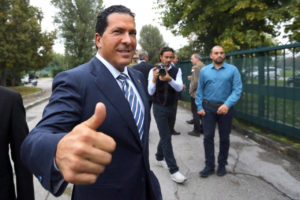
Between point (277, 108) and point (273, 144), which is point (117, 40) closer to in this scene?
point (273, 144)

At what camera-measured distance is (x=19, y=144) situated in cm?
162

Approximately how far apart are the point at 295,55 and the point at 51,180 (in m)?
5.57

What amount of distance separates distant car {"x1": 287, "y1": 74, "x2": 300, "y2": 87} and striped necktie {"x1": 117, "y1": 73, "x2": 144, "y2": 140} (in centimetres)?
460

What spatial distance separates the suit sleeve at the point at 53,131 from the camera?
967mm

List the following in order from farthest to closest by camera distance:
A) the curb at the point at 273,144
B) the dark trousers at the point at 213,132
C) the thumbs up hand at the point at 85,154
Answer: the curb at the point at 273,144
the dark trousers at the point at 213,132
the thumbs up hand at the point at 85,154

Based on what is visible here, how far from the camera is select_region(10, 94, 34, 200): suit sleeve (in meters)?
1.59

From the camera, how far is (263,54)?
638 cm

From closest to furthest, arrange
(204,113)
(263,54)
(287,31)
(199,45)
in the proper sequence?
1. (204,113)
2. (263,54)
3. (287,31)
4. (199,45)

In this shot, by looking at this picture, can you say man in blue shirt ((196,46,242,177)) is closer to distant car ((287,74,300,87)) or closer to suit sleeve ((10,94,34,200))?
distant car ((287,74,300,87))

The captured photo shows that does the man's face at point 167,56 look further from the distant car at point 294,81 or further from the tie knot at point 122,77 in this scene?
the distant car at point 294,81

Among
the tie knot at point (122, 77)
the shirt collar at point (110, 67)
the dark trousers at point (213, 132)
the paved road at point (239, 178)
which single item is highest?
the shirt collar at point (110, 67)

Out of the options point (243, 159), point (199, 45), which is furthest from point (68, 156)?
point (199, 45)

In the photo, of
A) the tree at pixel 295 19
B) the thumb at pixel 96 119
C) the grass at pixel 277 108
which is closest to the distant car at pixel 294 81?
the grass at pixel 277 108

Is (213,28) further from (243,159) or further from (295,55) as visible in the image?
(243,159)
